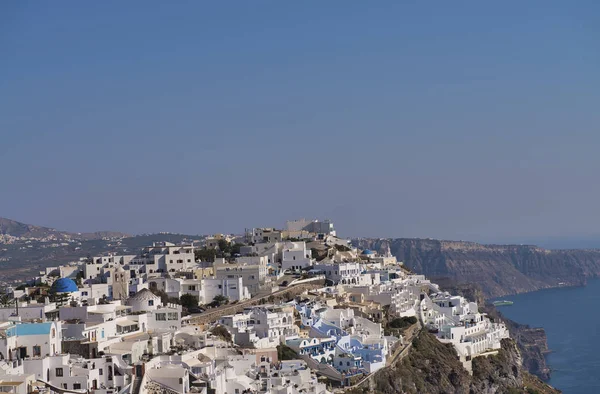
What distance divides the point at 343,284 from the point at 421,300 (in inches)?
159

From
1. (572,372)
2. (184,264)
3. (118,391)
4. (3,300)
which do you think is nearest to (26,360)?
(118,391)

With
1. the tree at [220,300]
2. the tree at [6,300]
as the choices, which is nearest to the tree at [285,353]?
the tree at [220,300]

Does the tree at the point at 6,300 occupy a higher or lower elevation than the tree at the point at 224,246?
lower

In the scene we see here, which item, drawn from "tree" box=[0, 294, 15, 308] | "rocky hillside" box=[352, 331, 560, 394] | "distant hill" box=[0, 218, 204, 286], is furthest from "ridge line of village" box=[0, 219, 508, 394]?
"distant hill" box=[0, 218, 204, 286]

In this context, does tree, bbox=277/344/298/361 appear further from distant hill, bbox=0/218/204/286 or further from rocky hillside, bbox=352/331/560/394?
distant hill, bbox=0/218/204/286

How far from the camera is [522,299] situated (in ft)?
554

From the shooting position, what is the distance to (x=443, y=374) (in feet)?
143

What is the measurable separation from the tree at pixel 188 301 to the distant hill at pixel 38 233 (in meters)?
94.1

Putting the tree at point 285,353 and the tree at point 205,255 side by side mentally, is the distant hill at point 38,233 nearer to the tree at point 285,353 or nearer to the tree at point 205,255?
the tree at point 205,255

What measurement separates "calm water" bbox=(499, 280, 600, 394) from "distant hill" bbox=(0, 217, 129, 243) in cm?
5886

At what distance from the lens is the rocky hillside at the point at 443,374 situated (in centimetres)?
3931

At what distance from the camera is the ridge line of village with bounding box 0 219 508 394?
91.5 feet

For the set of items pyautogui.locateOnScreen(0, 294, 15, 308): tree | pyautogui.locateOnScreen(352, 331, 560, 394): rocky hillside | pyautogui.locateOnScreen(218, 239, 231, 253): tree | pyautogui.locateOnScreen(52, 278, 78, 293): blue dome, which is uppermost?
pyautogui.locateOnScreen(218, 239, 231, 253): tree

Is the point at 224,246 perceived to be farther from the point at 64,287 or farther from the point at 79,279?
the point at 64,287
